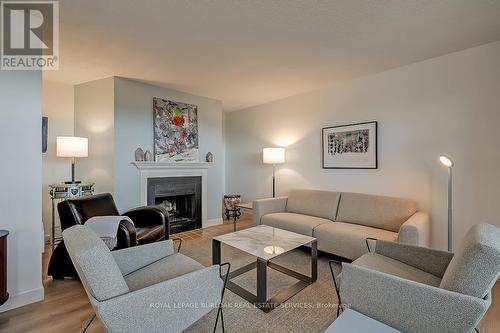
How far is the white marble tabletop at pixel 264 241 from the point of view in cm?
206

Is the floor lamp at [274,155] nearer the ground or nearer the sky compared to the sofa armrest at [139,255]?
nearer the sky

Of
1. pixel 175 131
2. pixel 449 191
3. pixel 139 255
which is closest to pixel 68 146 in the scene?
pixel 175 131

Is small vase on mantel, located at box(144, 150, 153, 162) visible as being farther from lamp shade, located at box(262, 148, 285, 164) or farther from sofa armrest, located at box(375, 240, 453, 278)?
sofa armrest, located at box(375, 240, 453, 278)

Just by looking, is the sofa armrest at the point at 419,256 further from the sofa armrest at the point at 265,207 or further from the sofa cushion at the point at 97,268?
the sofa cushion at the point at 97,268

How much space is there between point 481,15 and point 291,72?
185 centimetres

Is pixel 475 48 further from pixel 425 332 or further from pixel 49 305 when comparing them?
pixel 49 305

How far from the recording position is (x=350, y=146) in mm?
3477

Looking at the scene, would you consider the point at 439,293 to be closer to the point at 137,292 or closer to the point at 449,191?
the point at 137,292

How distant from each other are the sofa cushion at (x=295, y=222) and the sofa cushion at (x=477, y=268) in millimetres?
1796

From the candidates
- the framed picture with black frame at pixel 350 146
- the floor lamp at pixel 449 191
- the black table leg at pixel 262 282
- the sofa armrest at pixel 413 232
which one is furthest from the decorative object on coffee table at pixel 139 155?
the floor lamp at pixel 449 191

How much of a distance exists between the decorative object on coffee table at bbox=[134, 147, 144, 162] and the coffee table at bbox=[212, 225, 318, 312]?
2.06 m

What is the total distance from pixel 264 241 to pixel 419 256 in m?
1.29

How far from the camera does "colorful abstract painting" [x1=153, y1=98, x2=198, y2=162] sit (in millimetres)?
3844

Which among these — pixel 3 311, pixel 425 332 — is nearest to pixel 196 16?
pixel 425 332
